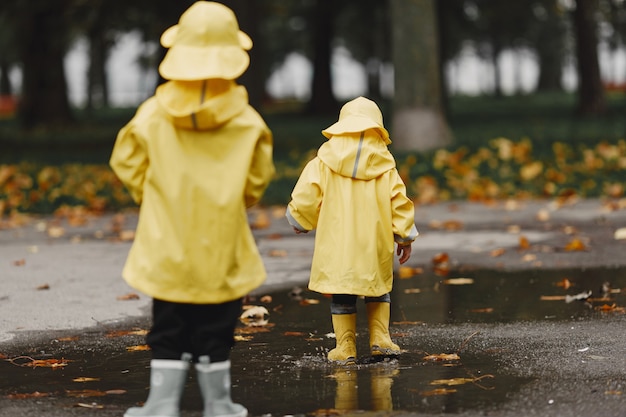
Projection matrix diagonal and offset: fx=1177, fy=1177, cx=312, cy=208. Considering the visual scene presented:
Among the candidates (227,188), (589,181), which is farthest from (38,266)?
(589,181)

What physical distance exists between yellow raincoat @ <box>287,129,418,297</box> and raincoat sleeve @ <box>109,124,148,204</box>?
52.1 inches

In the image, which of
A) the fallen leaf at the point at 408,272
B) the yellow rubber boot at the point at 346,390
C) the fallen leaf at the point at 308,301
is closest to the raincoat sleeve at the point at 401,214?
the yellow rubber boot at the point at 346,390

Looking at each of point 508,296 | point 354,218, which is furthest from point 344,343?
point 508,296

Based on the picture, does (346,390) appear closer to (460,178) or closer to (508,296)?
(508,296)

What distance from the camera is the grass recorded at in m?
14.2

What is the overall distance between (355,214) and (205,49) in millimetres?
Result: 1591

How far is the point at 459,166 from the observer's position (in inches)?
611

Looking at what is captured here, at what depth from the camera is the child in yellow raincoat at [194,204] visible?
4301 mm

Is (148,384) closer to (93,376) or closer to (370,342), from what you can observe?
(93,376)

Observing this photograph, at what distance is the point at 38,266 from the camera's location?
9.37 meters

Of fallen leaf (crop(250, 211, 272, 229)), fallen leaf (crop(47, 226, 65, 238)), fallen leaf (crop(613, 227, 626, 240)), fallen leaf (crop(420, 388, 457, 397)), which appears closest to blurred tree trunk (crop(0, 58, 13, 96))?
fallen leaf (crop(47, 226, 65, 238))

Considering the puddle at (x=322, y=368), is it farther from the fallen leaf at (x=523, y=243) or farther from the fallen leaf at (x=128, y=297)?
the fallen leaf at (x=523, y=243)

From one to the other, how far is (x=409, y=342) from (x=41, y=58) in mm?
21244

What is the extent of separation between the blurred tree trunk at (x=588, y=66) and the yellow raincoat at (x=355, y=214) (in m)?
20.7
